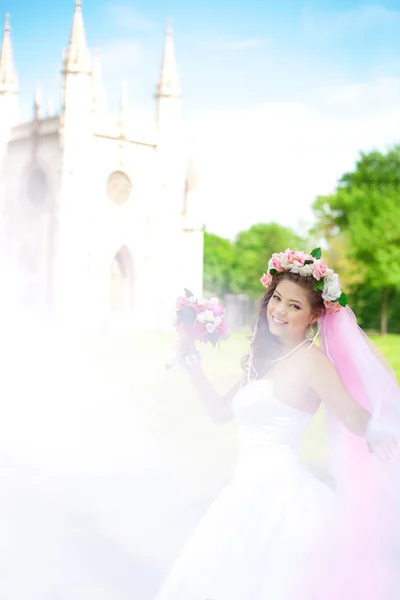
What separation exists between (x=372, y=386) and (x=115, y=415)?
9.73m

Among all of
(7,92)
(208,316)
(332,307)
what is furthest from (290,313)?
(7,92)

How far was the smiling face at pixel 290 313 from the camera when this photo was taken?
297 centimetres

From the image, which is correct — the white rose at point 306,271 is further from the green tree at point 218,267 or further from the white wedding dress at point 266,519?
the green tree at point 218,267

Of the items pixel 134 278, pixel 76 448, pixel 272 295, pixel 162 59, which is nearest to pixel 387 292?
pixel 134 278

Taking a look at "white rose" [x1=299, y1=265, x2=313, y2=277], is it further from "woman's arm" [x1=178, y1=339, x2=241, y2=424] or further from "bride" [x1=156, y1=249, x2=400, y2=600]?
"woman's arm" [x1=178, y1=339, x2=241, y2=424]

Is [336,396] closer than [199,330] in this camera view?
Yes

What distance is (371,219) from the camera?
31672 mm

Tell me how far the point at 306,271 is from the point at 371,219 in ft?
96.5

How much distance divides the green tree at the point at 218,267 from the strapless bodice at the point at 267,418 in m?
38.2

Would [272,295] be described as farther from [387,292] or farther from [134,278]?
[387,292]

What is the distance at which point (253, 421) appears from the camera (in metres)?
2.87

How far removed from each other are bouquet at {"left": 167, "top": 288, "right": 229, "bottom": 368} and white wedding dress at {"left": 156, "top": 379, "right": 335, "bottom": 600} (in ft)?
1.71

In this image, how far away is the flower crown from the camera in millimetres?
2959

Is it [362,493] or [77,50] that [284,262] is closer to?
[362,493]
